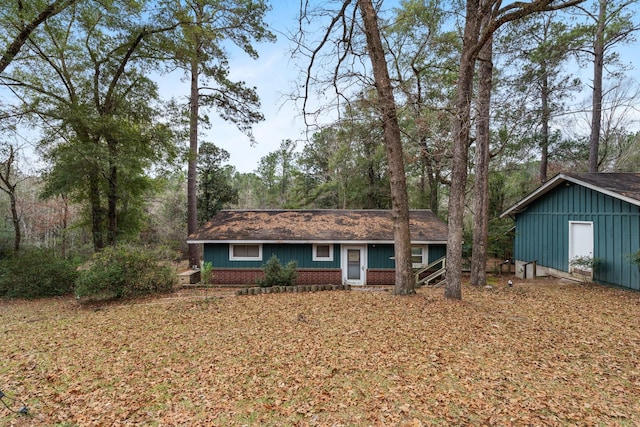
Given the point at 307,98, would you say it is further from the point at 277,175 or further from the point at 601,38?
the point at 277,175

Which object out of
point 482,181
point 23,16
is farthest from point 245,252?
point 23,16

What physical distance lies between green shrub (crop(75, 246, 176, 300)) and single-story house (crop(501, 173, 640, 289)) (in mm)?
15075

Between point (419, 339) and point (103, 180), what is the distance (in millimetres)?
14636

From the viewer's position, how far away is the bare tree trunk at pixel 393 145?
25.4 ft

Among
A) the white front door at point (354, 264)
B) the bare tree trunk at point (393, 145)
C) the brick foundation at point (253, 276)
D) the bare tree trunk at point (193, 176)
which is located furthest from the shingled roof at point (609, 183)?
the bare tree trunk at point (193, 176)

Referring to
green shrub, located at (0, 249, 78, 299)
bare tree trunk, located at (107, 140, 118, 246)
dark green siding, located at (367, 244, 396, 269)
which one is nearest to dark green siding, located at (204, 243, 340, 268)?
dark green siding, located at (367, 244, 396, 269)

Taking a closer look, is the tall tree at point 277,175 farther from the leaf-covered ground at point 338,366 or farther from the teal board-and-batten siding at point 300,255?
the leaf-covered ground at point 338,366

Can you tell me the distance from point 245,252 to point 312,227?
3.30 meters

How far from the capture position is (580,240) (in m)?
11.0

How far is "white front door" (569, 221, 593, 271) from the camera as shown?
10547 millimetres

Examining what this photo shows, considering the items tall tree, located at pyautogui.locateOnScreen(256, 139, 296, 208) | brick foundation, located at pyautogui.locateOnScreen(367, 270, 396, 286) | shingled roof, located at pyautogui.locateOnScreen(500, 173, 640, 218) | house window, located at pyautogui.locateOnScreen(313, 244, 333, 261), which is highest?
tall tree, located at pyautogui.locateOnScreen(256, 139, 296, 208)

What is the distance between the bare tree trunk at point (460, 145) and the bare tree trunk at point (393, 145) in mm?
1126

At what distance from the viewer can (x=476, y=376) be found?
386 centimetres

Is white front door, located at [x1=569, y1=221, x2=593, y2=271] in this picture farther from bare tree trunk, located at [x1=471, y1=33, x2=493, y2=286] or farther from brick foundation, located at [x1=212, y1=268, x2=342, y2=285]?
brick foundation, located at [x1=212, y1=268, x2=342, y2=285]
